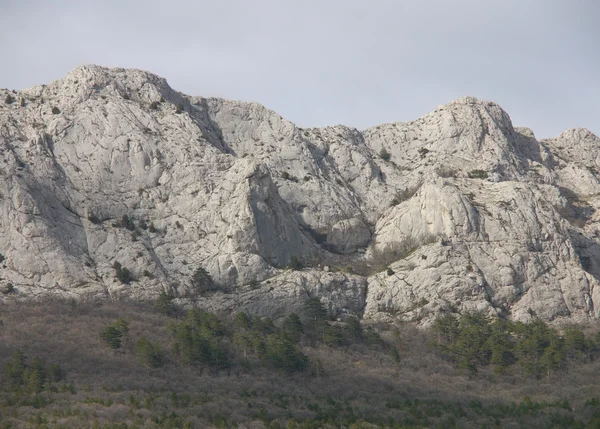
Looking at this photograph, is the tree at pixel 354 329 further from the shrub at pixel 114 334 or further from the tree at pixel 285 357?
the shrub at pixel 114 334

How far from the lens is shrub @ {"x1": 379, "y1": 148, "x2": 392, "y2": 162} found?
138m

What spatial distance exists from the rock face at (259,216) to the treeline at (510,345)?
4.43 m

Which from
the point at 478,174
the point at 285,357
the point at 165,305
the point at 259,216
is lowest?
the point at 285,357

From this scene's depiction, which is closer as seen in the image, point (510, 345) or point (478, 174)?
point (510, 345)

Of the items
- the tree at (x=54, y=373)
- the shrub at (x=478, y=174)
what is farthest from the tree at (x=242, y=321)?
the shrub at (x=478, y=174)

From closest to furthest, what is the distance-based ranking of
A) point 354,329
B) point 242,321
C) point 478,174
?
point 242,321 < point 354,329 < point 478,174

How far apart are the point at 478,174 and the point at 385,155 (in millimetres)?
17896

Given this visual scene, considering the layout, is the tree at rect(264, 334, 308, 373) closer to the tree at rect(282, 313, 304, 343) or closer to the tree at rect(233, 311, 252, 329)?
the tree at rect(282, 313, 304, 343)

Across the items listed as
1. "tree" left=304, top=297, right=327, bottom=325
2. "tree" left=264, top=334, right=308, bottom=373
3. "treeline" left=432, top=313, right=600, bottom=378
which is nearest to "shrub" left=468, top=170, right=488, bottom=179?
→ "treeline" left=432, top=313, right=600, bottom=378

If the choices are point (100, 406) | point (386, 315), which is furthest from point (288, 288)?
point (100, 406)

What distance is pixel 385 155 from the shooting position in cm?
13825

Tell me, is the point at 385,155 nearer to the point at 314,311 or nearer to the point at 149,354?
the point at 314,311

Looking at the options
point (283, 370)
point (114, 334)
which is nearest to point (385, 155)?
point (283, 370)

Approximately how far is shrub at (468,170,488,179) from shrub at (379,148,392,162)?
1593 centimetres
